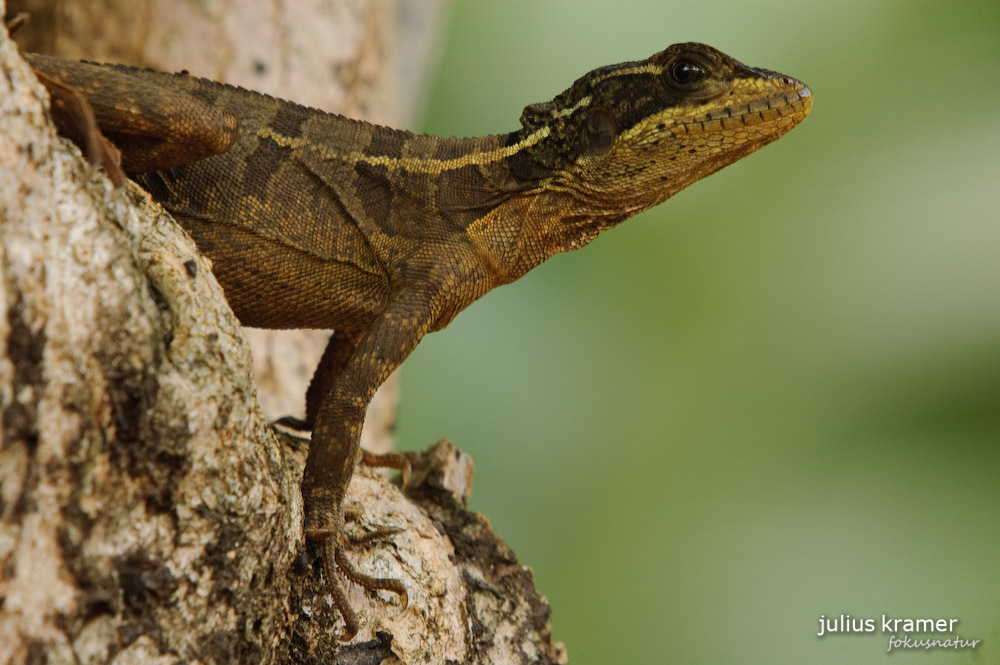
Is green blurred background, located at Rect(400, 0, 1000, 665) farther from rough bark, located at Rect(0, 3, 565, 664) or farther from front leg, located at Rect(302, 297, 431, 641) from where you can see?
rough bark, located at Rect(0, 3, 565, 664)

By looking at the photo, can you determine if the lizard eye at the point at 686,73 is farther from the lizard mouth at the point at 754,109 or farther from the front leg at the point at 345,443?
the front leg at the point at 345,443

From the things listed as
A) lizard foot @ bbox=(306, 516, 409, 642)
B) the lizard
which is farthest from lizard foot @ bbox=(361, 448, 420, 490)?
lizard foot @ bbox=(306, 516, 409, 642)

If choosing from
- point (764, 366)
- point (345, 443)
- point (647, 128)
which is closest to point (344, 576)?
point (345, 443)

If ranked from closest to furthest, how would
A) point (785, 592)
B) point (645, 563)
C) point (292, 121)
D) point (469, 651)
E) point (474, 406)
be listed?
1. point (469, 651)
2. point (292, 121)
3. point (785, 592)
4. point (645, 563)
5. point (474, 406)

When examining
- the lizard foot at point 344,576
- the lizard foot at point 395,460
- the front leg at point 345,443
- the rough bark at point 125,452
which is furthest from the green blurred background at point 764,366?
the rough bark at point 125,452

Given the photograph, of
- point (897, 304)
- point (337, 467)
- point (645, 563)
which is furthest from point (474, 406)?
point (337, 467)

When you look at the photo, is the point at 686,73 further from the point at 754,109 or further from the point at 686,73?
the point at 754,109

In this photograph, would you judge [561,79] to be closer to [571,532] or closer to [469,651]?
[571,532]
